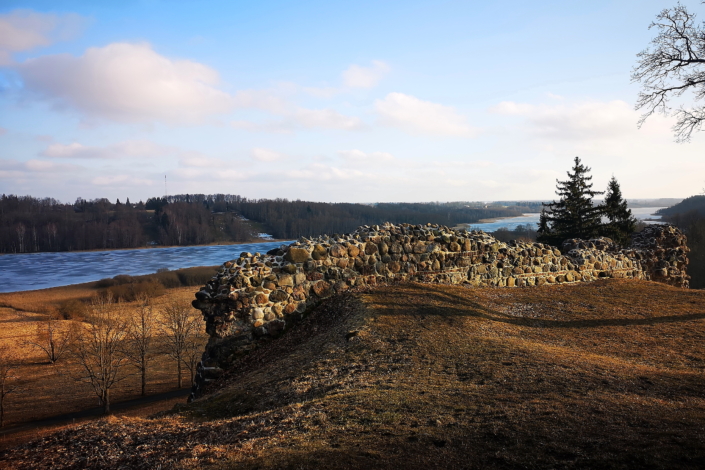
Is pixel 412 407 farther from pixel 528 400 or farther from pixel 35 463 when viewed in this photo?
pixel 35 463

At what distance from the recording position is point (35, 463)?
14.1 ft

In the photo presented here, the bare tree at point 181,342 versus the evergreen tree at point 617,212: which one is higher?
the evergreen tree at point 617,212

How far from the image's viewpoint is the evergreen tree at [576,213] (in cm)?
3547

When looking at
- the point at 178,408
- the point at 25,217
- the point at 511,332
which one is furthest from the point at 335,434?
the point at 25,217

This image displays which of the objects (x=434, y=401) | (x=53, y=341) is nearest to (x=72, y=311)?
(x=53, y=341)

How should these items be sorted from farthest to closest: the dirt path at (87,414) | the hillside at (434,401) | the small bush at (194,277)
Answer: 1. the small bush at (194,277)
2. the dirt path at (87,414)
3. the hillside at (434,401)

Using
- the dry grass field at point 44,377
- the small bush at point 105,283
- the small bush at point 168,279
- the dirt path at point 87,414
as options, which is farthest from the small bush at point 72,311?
the dirt path at point 87,414

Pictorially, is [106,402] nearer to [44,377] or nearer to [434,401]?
[44,377]

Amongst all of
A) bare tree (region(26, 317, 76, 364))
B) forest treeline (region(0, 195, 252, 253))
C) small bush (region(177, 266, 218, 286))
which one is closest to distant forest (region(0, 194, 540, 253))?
forest treeline (region(0, 195, 252, 253))

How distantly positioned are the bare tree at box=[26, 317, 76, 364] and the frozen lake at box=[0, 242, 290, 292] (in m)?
32.3

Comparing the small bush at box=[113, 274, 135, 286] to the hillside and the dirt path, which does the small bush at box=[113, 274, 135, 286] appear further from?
the hillside

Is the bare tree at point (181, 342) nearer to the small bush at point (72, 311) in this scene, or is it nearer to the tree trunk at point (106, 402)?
the tree trunk at point (106, 402)

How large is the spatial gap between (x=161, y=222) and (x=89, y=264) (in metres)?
51.9

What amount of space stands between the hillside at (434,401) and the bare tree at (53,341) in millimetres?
36625
